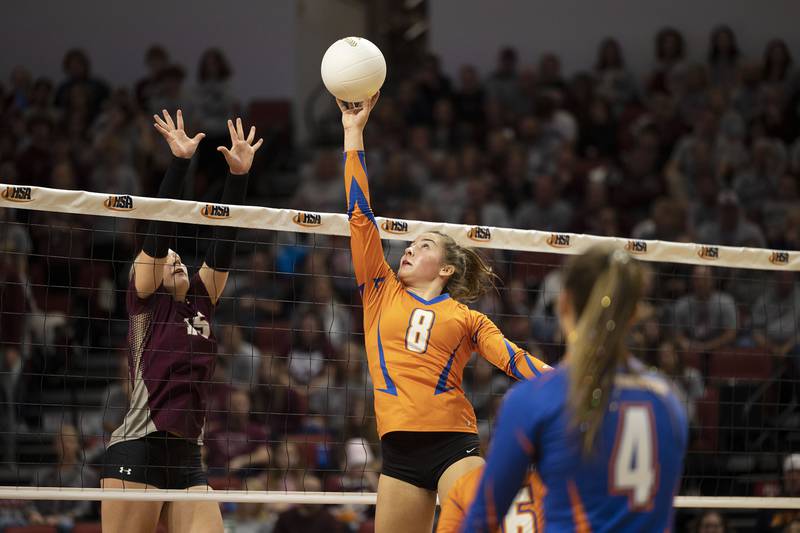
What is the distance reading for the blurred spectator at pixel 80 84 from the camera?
13.6m

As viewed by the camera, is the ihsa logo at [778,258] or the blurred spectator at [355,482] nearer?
the ihsa logo at [778,258]

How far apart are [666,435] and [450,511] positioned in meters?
0.82

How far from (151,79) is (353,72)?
9.41 metres

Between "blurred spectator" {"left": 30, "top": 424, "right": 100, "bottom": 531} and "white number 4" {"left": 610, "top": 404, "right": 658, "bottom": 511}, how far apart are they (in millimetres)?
6063

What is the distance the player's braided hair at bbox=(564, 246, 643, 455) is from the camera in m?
2.76

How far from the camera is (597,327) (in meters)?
2.77

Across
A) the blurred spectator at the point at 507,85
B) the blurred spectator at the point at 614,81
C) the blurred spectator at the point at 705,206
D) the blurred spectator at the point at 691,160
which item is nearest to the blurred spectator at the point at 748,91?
the blurred spectator at the point at 691,160

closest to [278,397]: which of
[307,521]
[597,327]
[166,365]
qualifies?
[307,521]

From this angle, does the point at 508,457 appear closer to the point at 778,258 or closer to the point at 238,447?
the point at 778,258

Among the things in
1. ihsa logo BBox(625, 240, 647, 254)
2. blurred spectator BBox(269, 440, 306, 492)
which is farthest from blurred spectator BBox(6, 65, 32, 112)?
ihsa logo BBox(625, 240, 647, 254)

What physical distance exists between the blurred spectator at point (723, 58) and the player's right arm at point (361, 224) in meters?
10.2

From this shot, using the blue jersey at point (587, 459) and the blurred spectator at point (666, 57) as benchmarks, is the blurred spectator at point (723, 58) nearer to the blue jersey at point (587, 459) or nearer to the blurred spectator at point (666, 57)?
the blurred spectator at point (666, 57)

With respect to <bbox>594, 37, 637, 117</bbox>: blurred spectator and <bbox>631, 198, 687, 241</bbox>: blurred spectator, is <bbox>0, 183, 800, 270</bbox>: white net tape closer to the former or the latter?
<bbox>631, 198, 687, 241</bbox>: blurred spectator

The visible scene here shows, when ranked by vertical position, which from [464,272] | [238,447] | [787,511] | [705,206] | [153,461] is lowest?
[787,511]
